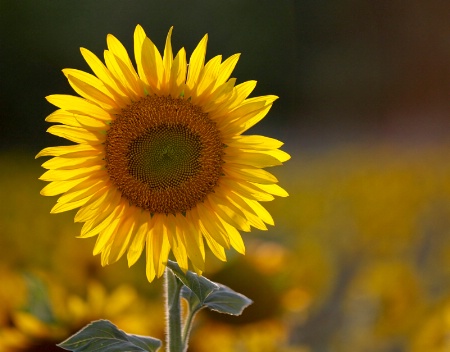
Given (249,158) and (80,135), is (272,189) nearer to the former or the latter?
(249,158)

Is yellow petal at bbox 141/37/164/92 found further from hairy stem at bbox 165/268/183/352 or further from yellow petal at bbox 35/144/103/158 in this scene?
hairy stem at bbox 165/268/183/352

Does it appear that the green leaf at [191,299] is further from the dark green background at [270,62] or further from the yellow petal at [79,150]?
the dark green background at [270,62]

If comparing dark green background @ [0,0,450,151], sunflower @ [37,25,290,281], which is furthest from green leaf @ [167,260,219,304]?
dark green background @ [0,0,450,151]

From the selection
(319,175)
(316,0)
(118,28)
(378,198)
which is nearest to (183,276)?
(378,198)

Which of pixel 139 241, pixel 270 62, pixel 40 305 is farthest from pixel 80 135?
pixel 270 62

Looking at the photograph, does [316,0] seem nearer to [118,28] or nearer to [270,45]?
[270,45]

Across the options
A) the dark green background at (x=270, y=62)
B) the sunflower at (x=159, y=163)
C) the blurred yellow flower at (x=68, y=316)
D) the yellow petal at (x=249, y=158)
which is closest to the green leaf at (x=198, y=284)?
the sunflower at (x=159, y=163)
